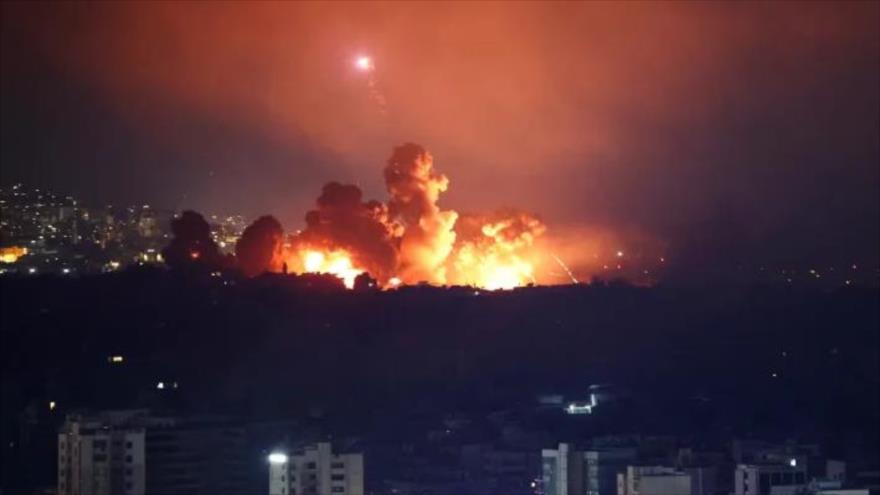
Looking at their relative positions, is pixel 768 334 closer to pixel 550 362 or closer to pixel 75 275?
pixel 550 362

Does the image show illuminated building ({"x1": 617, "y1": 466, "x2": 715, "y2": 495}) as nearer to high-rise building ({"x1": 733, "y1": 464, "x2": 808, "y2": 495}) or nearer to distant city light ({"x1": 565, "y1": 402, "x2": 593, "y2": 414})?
high-rise building ({"x1": 733, "y1": 464, "x2": 808, "y2": 495})

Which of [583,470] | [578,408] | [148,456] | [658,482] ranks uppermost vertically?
[578,408]

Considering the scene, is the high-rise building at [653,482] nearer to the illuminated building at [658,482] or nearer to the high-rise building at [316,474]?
the illuminated building at [658,482]

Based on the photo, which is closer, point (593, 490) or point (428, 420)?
point (593, 490)

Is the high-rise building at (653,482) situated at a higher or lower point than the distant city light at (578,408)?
lower

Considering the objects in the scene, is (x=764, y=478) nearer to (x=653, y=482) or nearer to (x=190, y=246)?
(x=653, y=482)

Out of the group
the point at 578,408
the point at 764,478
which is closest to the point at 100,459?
the point at 764,478

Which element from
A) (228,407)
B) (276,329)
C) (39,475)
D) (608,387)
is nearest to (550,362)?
(608,387)

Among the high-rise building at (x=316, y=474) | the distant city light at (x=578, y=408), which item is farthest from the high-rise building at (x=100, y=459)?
the distant city light at (x=578, y=408)
